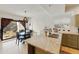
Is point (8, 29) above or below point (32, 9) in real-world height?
below

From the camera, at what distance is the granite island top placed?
5.50 feet

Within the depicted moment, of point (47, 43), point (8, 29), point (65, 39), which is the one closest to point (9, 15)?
point (8, 29)

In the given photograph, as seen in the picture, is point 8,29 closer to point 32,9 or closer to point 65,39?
point 32,9

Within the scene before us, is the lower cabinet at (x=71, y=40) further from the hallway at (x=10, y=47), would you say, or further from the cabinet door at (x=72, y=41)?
the hallway at (x=10, y=47)

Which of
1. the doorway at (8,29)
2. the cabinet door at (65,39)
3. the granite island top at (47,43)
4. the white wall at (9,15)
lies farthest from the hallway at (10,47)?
the cabinet door at (65,39)

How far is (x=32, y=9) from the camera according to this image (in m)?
1.67

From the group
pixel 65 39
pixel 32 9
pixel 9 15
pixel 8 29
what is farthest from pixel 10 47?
pixel 65 39

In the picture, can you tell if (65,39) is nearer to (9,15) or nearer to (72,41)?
(72,41)

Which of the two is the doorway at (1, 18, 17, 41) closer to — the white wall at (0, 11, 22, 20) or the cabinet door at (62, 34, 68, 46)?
the white wall at (0, 11, 22, 20)

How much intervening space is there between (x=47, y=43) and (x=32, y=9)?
21.1 inches

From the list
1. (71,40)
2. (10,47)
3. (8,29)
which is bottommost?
(10,47)

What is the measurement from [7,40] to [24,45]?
0.83ft

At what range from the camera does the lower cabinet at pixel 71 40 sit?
159 centimetres
